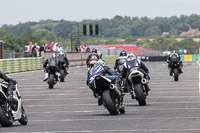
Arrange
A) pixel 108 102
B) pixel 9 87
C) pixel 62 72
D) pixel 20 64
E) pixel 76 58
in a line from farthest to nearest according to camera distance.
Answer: pixel 76 58 < pixel 20 64 < pixel 62 72 < pixel 108 102 < pixel 9 87

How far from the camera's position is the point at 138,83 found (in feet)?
58.6

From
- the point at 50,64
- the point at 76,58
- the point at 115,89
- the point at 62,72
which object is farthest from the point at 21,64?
the point at 115,89

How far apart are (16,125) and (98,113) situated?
126 inches

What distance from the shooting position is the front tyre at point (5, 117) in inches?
467

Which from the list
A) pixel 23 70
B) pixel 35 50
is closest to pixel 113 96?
pixel 23 70

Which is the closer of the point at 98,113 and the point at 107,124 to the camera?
the point at 107,124

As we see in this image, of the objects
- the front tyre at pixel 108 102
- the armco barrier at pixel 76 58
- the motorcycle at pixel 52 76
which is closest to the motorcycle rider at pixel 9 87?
the front tyre at pixel 108 102

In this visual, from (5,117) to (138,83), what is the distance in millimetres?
6497

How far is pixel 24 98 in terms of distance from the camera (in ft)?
74.5

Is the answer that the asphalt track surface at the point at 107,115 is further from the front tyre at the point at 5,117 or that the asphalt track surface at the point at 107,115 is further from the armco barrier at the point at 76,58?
the armco barrier at the point at 76,58

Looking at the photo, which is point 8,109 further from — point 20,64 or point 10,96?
point 20,64

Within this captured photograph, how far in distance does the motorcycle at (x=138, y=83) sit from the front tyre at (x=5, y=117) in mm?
5848

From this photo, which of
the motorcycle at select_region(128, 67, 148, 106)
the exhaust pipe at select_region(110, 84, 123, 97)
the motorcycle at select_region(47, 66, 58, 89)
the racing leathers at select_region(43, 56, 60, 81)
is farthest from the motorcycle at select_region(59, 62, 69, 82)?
the exhaust pipe at select_region(110, 84, 123, 97)

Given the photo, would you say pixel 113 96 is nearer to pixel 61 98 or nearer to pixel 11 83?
pixel 11 83
